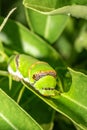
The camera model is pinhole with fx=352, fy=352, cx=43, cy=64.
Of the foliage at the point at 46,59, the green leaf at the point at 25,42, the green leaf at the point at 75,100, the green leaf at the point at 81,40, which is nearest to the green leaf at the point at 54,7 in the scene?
the foliage at the point at 46,59

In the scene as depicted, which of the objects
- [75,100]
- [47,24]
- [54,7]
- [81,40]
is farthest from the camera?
[81,40]

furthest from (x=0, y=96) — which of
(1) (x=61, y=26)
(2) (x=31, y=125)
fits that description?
(1) (x=61, y=26)

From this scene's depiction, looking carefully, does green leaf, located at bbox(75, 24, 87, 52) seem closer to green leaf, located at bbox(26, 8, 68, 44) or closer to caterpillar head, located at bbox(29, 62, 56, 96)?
green leaf, located at bbox(26, 8, 68, 44)

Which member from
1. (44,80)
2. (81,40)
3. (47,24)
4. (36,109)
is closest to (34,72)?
(44,80)

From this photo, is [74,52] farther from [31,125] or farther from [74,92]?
[31,125]

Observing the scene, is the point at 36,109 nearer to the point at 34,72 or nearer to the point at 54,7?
the point at 34,72

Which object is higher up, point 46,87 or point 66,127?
point 46,87

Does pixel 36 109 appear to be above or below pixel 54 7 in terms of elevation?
below
